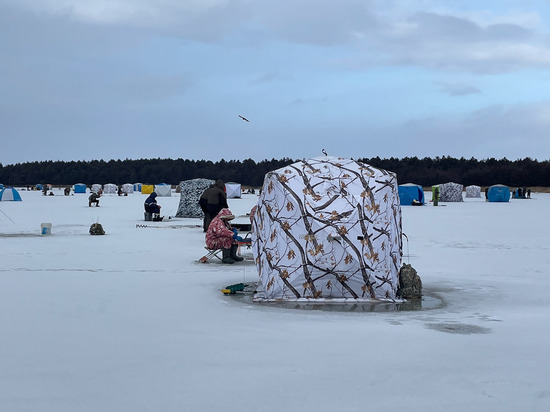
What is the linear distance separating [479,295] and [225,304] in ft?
13.8

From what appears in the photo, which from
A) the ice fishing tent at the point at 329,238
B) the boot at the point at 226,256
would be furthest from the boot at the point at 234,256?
the ice fishing tent at the point at 329,238

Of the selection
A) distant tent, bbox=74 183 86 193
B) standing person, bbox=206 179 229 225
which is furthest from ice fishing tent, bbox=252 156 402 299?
distant tent, bbox=74 183 86 193

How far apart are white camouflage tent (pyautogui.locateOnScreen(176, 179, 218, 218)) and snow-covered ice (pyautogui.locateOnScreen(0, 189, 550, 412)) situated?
2015 centimetres

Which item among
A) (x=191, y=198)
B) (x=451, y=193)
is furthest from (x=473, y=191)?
(x=191, y=198)

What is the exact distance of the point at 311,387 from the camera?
6781mm

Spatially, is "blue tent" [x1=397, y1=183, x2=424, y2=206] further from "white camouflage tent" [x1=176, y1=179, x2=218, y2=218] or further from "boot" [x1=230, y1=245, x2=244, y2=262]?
"boot" [x1=230, y1=245, x2=244, y2=262]

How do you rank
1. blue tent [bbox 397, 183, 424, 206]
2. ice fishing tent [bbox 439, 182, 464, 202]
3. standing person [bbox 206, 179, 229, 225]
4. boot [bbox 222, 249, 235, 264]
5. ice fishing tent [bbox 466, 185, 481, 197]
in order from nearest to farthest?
boot [bbox 222, 249, 235, 264]
standing person [bbox 206, 179, 229, 225]
blue tent [bbox 397, 183, 424, 206]
ice fishing tent [bbox 439, 182, 464, 202]
ice fishing tent [bbox 466, 185, 481, 197]

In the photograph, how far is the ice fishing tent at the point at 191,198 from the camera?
36250 millimetres

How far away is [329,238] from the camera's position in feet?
38.1


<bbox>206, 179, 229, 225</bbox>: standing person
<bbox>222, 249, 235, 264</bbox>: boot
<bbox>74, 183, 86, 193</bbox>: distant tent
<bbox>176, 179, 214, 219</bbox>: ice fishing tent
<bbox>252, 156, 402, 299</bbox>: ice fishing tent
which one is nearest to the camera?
<bbox>252, 156, 402, 299</bbox>: ice fishing tent

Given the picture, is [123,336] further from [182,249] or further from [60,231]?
[60,231]

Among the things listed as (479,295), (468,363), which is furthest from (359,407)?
(479,295)

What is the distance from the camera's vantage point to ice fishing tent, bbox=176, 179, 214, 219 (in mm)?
36250

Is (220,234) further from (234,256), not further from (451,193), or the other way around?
(451,193)
